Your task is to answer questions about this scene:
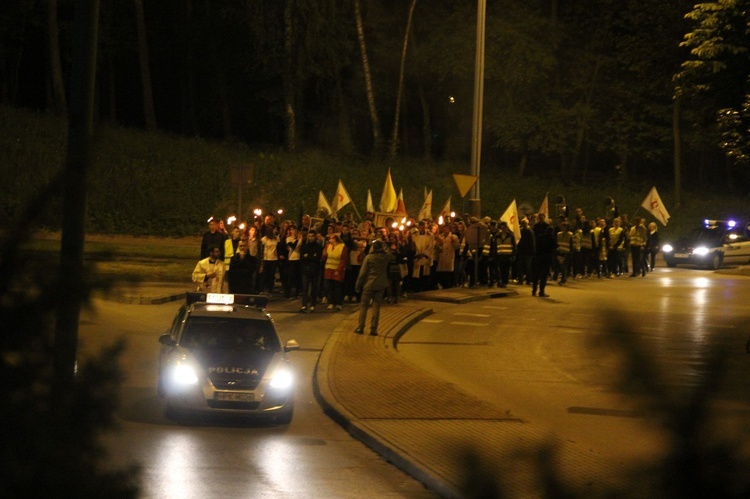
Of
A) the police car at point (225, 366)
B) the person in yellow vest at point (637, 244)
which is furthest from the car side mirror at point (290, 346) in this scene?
the person in yellow vest at point (637, 244)

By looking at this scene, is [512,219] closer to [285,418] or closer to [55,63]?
[285,418]

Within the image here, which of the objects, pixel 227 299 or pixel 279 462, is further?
pixel 227 299

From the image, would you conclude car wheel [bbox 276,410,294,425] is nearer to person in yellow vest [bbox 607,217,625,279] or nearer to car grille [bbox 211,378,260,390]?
car grille [bbox 211,378,260,390]

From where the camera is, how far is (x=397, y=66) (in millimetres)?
61688

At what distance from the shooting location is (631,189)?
A: 58.8m

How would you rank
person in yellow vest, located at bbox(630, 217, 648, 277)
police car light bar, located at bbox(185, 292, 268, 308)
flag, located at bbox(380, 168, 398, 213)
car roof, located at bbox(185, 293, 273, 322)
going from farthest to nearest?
person in yellow vest, located at bbox(630, 217, 648, 277) < flag, located at bbox(380, 168, 398, 213) < police car light bar, located at bbox(185, 292, 268, 308) < car roof, located at bbox(185, 293, 273, 322)

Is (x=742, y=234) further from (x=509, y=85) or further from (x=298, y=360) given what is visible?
(x=298, y=360)

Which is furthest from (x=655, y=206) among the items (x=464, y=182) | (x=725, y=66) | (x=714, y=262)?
(x=725, y=66)

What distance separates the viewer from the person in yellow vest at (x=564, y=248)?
31.2m

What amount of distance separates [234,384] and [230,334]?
1.22 meters

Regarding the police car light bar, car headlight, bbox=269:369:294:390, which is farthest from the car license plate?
the police car light bar

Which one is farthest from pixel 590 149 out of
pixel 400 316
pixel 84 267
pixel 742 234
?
pixel 84 267

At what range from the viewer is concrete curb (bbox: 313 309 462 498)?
926 cm

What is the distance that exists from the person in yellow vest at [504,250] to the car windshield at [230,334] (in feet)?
53.7
